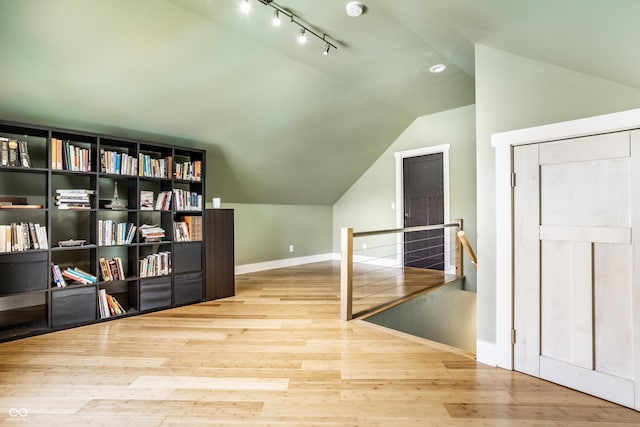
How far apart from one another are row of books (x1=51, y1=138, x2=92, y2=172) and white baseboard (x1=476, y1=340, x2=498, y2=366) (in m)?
3.72

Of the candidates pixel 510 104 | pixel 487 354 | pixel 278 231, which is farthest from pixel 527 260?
pixel 278 231

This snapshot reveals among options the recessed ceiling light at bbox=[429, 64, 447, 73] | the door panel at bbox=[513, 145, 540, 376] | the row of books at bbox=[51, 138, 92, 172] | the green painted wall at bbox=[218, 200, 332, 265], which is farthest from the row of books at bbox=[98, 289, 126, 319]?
the recessed ceiling light at bbox=[429, 64, 447, 73]

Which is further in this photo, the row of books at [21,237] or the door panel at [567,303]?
the row of books at [21,237]

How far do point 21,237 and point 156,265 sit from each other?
1.12 m

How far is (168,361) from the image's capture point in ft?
7.23

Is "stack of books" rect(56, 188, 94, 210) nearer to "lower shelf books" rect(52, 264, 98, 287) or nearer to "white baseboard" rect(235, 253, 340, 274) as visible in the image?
"lower shelf books" rect(52, 264, 98, 287)

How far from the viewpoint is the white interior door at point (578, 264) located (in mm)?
1719

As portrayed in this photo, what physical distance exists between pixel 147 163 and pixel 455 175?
4.34 metres

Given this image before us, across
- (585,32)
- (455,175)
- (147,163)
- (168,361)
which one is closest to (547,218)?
(585,32)

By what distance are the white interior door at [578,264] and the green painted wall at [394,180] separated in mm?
2796

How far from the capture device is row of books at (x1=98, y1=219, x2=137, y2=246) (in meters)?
2.98

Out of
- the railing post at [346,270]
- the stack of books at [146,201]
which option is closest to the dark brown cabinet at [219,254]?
the stack of books at [146,201]

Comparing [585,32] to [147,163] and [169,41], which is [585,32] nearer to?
[169,41]

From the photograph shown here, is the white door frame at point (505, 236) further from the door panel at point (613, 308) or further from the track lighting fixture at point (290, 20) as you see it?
the track lighting fixture at point (290, 20)
